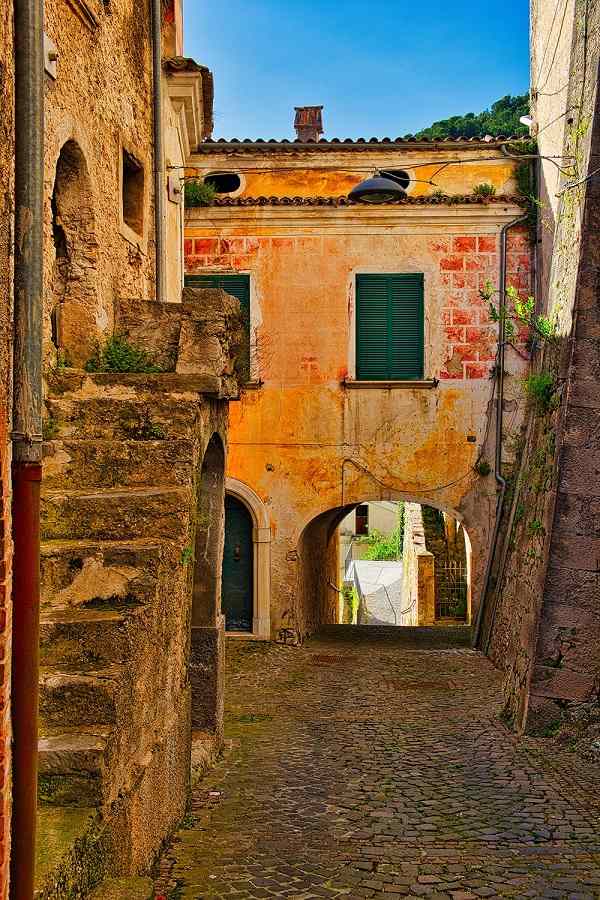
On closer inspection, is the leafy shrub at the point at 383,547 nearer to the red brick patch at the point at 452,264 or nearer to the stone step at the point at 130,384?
the red brick patch at the point at 452,264

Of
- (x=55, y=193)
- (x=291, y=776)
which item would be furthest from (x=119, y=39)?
(x=291, y=776)

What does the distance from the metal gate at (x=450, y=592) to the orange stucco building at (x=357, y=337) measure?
23.8ft

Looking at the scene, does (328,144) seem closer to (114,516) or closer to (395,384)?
(395,384)

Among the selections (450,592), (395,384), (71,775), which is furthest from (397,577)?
(71,775)

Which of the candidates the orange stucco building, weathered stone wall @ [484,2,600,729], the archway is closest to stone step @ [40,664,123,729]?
the archway

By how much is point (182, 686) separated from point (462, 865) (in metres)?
2.10

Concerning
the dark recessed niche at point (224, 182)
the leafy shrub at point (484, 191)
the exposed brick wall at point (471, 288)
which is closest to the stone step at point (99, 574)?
the exposed brick wall at point (471, 288)

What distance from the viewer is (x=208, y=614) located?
8.33 meters

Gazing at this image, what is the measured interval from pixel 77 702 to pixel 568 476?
6.14 m

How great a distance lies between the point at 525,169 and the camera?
15.2 m

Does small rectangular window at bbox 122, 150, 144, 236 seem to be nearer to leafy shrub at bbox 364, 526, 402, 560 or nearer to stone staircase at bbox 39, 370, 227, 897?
stone staircase at bbox 39, 370, 227, 897

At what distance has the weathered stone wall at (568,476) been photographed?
30.0 feet

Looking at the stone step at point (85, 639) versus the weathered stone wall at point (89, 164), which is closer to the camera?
the stone step at point (85, 639)

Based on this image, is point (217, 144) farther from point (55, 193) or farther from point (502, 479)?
point (55, 193)
